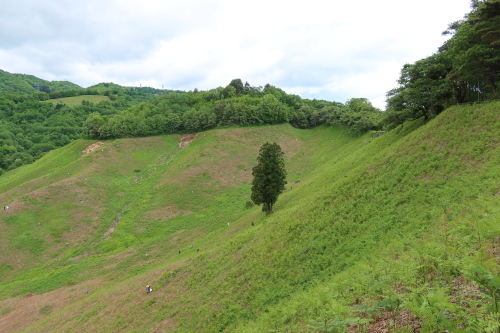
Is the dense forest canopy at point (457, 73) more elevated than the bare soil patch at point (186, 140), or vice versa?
the bare soil patch at point (186, 140)

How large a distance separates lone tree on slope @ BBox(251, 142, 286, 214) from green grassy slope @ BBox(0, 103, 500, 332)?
9.11ft

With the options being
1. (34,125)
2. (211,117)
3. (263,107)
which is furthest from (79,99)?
(263,107)

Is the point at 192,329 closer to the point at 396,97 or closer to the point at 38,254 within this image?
the point at 396,97

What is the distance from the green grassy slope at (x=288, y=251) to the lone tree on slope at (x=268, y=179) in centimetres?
278

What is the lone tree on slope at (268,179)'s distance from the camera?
31.4 metres

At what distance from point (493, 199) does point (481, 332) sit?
1126cm

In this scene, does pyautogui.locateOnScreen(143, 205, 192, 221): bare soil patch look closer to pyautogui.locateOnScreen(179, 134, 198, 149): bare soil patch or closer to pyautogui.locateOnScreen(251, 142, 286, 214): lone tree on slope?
pyautogui.locateOnScreen(251, 142, 286, 214): lone tree on slope

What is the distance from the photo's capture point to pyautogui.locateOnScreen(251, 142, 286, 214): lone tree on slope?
3144cm

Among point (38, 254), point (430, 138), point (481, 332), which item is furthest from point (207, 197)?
point (481, 332)

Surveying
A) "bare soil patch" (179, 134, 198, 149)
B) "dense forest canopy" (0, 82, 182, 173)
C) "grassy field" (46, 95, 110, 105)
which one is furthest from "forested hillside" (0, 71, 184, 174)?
"bare soil patch" (179, 134, 198, 149)

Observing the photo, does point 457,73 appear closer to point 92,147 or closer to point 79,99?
point 92,147

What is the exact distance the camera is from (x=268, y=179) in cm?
3184

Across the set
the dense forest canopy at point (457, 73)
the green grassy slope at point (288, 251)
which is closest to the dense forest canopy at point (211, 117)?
the green grassy slope at point (288, 251)

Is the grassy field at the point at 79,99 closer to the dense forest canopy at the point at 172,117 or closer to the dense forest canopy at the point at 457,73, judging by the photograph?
the dense forest canopy at the point at 172,117
